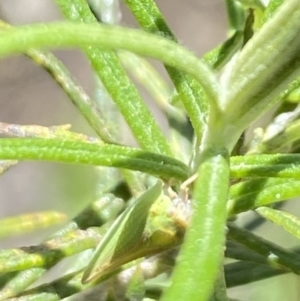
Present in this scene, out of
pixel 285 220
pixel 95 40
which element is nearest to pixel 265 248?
pixel 285 220

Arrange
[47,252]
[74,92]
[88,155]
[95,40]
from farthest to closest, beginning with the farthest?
[74,92] → [47,252] → [88,155] → [95,40]

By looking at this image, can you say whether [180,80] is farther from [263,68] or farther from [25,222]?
[25,222]

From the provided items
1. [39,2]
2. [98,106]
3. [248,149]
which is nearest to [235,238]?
[248,149]

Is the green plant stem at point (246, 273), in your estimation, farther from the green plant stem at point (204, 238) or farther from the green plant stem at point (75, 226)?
the green plant stem at point (204, 238)

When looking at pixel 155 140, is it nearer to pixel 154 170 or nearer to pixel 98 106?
pixel 154 170

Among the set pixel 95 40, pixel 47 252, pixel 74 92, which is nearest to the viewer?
pixel 95 40

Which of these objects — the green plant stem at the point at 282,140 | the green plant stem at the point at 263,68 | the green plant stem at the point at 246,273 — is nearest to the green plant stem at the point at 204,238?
the green plant stem at the point at 263,68
